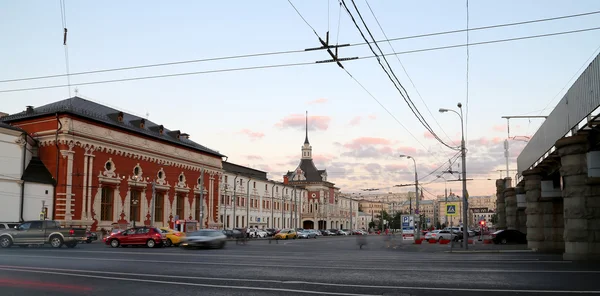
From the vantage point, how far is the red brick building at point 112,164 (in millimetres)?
51938

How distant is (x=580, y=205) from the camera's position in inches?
907

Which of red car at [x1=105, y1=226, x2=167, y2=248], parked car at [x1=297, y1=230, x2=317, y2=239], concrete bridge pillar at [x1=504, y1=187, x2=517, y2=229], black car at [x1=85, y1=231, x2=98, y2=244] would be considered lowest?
parked car at [x1=297, y1=230, x2=317, y2=239]

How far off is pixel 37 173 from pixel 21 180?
2.13m

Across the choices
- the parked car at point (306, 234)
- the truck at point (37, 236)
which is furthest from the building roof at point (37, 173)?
the parked car at point (306, 234)

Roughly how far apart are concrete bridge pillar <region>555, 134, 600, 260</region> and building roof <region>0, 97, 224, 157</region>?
44266mm

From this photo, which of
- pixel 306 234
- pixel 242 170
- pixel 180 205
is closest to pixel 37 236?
pixel 180 205

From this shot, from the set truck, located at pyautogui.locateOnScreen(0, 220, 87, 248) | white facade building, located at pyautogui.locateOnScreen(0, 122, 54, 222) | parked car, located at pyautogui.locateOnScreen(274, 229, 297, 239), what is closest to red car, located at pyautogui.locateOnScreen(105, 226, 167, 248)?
truck, located at pyautogui.locateOnScreen(0, 220, 87, 248)

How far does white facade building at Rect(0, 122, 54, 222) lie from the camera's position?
47969 mm

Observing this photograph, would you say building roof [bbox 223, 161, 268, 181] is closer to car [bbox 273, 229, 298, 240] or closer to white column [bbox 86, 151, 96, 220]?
car [bbox 273, 229, 298, 240]

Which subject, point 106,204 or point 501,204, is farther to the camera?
point 501,204

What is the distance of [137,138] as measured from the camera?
61938 millimetres

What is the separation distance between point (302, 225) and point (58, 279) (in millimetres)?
118340

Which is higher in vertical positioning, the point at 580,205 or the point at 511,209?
the point at 580,205

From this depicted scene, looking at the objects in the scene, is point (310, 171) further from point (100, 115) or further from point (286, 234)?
point (100, 115)
